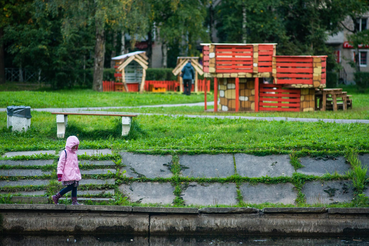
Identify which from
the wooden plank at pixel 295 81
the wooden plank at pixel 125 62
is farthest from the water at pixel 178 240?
the wooden plank at pixel 125 62

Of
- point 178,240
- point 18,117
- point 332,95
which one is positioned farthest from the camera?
point 332,95

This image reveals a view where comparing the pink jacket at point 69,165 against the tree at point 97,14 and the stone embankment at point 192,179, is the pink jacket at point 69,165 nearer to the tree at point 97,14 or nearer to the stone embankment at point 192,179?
the stone embankment at point 192,179

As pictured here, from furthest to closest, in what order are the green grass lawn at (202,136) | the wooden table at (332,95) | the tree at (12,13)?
the tree at (12,13)
the wooden table at (332,95)
the green grass lawn at (202,136)

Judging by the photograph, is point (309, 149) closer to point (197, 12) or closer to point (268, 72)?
point (268, 72)

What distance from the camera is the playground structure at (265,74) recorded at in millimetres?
17406

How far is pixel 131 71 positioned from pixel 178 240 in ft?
80.1

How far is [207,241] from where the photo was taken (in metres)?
8.05

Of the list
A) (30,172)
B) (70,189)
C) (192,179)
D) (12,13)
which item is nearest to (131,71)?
(12,13)

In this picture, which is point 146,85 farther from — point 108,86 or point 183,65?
point 183,65

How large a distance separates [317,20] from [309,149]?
30024 mm

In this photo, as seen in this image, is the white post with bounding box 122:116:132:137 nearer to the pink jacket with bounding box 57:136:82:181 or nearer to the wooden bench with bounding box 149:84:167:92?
the pink jacket with bounding box 57:136:82:181

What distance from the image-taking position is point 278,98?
1798 centimetres

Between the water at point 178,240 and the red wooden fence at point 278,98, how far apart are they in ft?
32.9

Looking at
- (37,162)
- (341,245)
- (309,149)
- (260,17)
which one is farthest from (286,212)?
(260,17)
